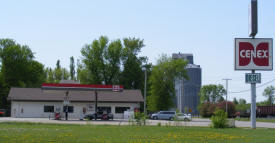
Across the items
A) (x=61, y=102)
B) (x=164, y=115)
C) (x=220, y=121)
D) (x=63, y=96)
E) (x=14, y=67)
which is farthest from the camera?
(x=14, y=67)

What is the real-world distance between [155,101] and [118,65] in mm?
14982

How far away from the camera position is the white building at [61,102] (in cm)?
5994

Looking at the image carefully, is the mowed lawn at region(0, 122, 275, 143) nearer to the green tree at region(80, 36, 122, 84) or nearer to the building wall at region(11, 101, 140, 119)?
the building wall at region(11, 101, 140, 119)

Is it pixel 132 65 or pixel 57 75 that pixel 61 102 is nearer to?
pixel 132 65

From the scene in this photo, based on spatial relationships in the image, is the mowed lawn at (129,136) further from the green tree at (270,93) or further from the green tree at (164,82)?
the green tree at (270,93)

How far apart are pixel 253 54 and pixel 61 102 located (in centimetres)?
3879

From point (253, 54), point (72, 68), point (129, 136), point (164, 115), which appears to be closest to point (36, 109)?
point (164, 115)

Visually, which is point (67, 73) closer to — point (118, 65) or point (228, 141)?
point (118, 65)

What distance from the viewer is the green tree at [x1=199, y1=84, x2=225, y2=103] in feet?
422

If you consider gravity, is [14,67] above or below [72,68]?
below

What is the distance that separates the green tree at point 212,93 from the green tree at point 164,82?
57615mm

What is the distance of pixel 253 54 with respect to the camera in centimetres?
3062

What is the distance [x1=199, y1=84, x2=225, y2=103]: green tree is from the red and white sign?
9785 centimetres

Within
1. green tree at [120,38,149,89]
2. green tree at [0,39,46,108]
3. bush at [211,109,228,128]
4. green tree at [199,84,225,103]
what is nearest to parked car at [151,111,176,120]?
green tree at [120,38,149,89]
